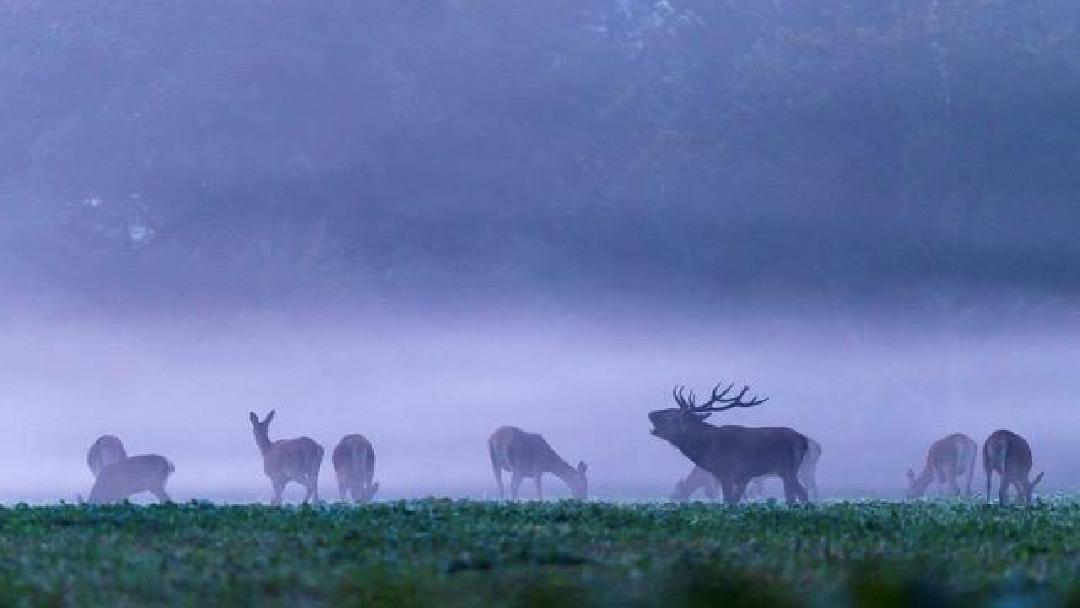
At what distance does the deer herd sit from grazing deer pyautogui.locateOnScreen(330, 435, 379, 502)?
0.09 feet

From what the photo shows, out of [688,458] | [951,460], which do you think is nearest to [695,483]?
[951,460]

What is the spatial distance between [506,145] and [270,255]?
24.2m

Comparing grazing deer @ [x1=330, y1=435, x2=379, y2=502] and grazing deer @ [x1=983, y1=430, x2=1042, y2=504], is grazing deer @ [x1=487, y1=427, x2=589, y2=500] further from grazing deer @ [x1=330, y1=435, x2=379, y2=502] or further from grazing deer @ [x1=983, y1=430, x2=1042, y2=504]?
grazing deer @ [x1=983, y1=430, x2=1042, y2=504]

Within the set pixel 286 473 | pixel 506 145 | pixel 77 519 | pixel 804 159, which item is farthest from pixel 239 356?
pixel 77 519

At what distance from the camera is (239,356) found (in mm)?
181750

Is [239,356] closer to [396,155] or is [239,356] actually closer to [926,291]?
[396,155]

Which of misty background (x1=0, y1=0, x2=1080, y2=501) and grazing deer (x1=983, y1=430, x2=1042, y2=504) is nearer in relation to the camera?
grazing deer (x1=983, y1=430, x2=1042, y2=504)

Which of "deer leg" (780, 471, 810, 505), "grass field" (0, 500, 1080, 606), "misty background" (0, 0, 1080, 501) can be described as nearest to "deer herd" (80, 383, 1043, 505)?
"deer leg" (780, 471, 810, 505)

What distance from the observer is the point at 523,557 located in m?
17.2

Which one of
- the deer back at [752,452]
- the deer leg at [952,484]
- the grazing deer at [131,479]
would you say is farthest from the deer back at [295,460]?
the deer leg at [952,484]

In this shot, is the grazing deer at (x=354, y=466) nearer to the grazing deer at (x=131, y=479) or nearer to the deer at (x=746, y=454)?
the grazing deer at (x=131, y=479)

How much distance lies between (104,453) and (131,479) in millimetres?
10026

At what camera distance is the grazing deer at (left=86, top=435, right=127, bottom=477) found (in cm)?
6431

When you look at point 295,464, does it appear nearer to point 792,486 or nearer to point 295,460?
point 295,460
